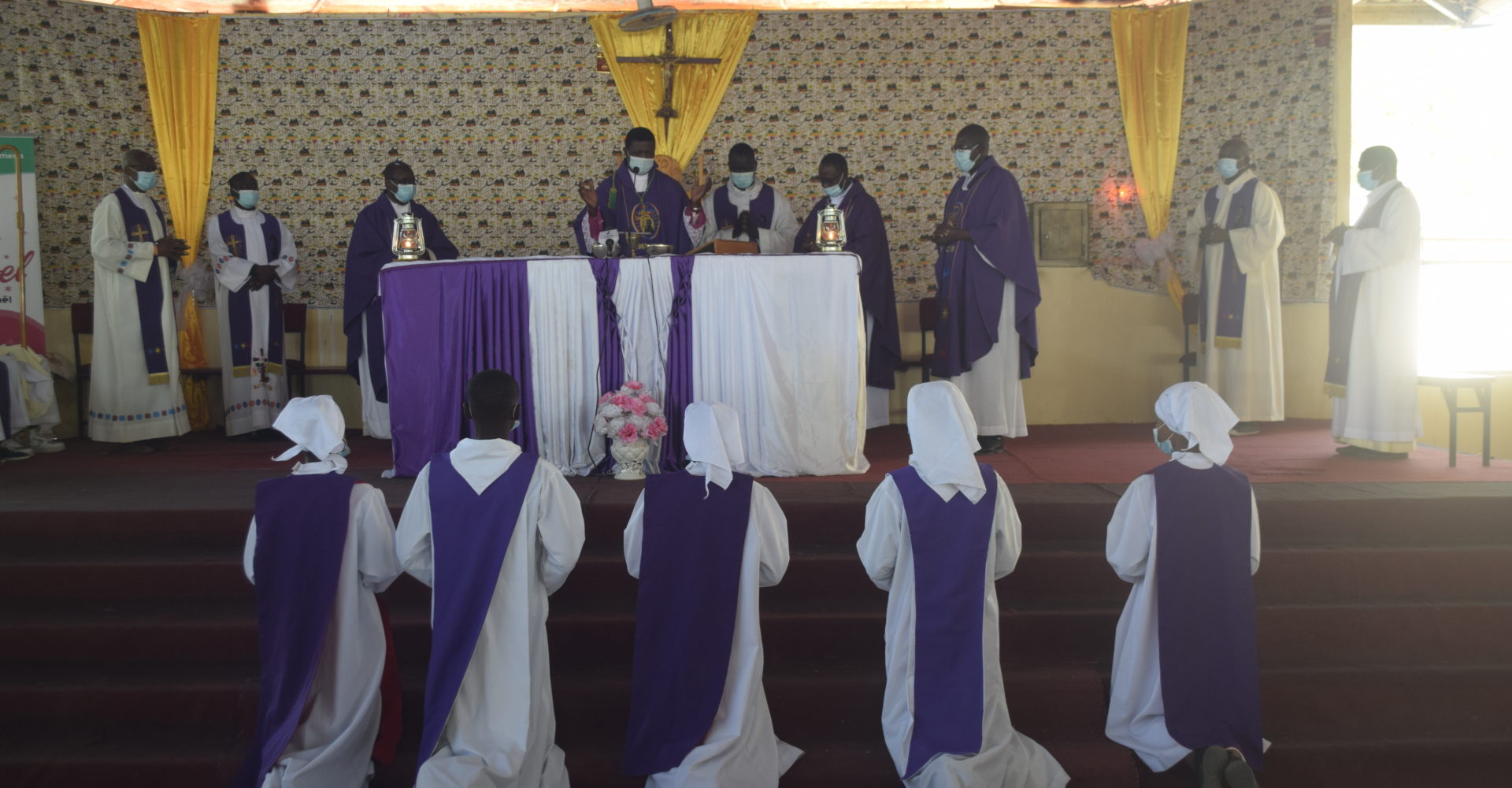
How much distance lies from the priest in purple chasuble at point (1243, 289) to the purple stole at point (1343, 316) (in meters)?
0.87

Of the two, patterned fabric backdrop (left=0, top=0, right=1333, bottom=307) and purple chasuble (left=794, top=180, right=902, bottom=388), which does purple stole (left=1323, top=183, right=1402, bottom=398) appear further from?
purple chasuble (left=794, top=180, right=902, bottom=388)

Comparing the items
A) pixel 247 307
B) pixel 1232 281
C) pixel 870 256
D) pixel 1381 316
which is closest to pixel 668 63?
pixel 870 256

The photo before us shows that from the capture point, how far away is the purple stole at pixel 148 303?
24.1ft

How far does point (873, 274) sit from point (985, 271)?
105cm

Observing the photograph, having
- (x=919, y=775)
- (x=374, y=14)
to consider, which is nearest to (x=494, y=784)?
(x=919, y=775)

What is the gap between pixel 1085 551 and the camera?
472 centimetres

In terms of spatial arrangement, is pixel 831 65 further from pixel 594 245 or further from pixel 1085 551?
pixel 1085 551

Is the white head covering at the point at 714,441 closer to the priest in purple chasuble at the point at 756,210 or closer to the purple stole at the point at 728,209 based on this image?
the priest in purple chasuble at the point at 756,210

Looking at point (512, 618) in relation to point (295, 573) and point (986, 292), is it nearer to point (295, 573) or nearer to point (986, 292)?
point (295, 573)

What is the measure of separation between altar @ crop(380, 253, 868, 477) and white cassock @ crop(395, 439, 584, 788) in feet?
7.27

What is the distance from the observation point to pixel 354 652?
11.6 feet

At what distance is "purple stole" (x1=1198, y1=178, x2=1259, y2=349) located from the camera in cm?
760

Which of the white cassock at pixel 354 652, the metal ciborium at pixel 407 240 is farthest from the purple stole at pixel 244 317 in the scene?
the white cassock at pixel 354 652

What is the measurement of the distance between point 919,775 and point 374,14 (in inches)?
315
